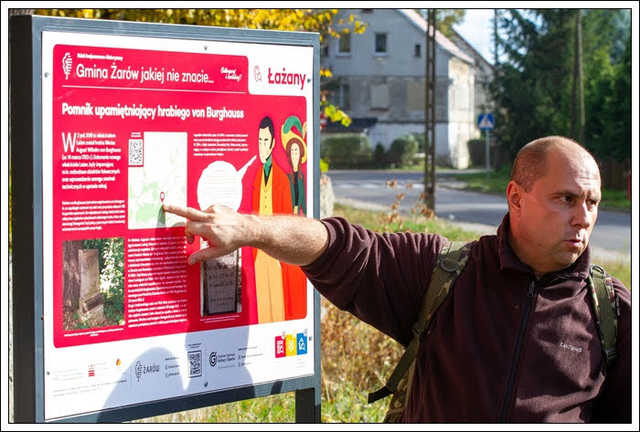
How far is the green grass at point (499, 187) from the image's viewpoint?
1053 inches

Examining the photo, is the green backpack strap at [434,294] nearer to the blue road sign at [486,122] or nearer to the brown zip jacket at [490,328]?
the brown zip jacket at [490,328]

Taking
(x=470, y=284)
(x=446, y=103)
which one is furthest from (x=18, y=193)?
(x=446, y=103)

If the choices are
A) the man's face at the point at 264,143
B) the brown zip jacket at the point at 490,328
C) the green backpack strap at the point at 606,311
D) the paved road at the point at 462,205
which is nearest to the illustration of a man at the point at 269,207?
the man's face at the point at 264,143

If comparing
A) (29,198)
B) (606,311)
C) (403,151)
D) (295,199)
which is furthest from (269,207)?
(403,151)

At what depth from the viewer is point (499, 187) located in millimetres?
33844

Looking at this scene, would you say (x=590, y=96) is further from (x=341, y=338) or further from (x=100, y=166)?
(x=100, y=166)

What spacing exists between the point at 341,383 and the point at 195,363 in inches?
102

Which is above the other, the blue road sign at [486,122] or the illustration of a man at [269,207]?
the blue road sign at [486,122]

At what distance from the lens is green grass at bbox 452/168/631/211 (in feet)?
87.7

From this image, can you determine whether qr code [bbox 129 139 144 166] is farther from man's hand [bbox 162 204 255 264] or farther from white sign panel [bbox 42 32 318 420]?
man's hand [bbox 162 204 255 264]

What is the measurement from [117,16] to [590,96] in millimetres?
29388

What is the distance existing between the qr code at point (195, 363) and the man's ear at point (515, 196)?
3.95ft

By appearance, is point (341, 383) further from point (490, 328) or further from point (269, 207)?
point (490, 328)

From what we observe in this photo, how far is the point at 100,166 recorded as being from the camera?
2.83 metres
